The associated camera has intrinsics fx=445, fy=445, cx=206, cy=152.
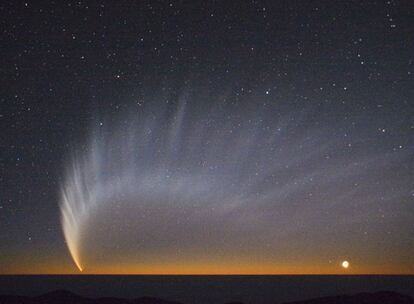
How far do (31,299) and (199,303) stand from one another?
3039 cm

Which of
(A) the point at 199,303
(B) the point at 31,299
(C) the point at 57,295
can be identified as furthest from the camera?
(A) the point at 199,303

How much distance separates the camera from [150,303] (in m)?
36.8

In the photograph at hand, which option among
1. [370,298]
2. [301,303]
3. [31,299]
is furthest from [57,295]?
[370,298]

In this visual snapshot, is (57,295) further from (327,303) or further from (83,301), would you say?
(327,303)

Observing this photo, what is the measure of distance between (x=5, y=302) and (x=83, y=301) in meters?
5.81

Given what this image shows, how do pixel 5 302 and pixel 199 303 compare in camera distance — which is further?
pixel 199 303

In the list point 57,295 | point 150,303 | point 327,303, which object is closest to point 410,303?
point 327,303

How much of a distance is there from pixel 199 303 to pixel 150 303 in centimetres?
2617

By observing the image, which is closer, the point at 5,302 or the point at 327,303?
the point at 5,302

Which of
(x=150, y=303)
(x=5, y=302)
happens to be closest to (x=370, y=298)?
(x=150, y=303)

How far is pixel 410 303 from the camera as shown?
33156 millimetres

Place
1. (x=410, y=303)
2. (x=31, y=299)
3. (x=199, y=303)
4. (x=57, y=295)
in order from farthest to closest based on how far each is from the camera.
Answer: (x=199, y=303)
(x=57, y=295)
(x=31, y=299)
(x=410, y=303)

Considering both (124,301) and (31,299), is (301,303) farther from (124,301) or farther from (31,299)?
(31,299)

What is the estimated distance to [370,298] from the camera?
36.2 m
